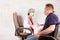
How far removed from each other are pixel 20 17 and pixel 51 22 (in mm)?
1763

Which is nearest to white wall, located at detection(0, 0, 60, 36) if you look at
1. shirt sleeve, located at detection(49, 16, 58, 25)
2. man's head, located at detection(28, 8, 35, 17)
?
man's head, located at detection(28, 8, 35, 17)

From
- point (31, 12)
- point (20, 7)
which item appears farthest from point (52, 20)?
point (20, 7)

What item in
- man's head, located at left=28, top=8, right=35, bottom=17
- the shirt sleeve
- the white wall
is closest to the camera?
the shirt sleeve

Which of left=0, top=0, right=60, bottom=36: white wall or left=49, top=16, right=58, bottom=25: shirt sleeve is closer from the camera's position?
left=49, top=16, right=58, bottom=25: shirt sleeve

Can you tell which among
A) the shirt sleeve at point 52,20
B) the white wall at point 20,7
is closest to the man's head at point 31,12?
the white wall at point 20,7

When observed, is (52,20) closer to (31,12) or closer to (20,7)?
(31,12)

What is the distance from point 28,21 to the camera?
4105mm

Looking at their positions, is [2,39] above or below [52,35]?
below

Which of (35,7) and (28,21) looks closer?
(28,21)

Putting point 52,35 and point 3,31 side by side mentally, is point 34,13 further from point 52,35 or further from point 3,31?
point 52,35

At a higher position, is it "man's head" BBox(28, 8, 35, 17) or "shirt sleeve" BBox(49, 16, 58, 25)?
"man's head" BBox(28, 8, 35, 17)

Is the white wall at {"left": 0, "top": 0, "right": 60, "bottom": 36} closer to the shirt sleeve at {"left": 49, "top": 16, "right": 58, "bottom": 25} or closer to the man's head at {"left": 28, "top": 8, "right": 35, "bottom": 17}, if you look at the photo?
the man's head at {"left": 28, "top": 8, "right": 35, "bottom": 17}

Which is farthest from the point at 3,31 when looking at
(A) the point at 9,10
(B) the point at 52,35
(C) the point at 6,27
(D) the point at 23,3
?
(B) the point at 52,35

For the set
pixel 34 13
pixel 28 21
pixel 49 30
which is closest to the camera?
pixel 49 30
